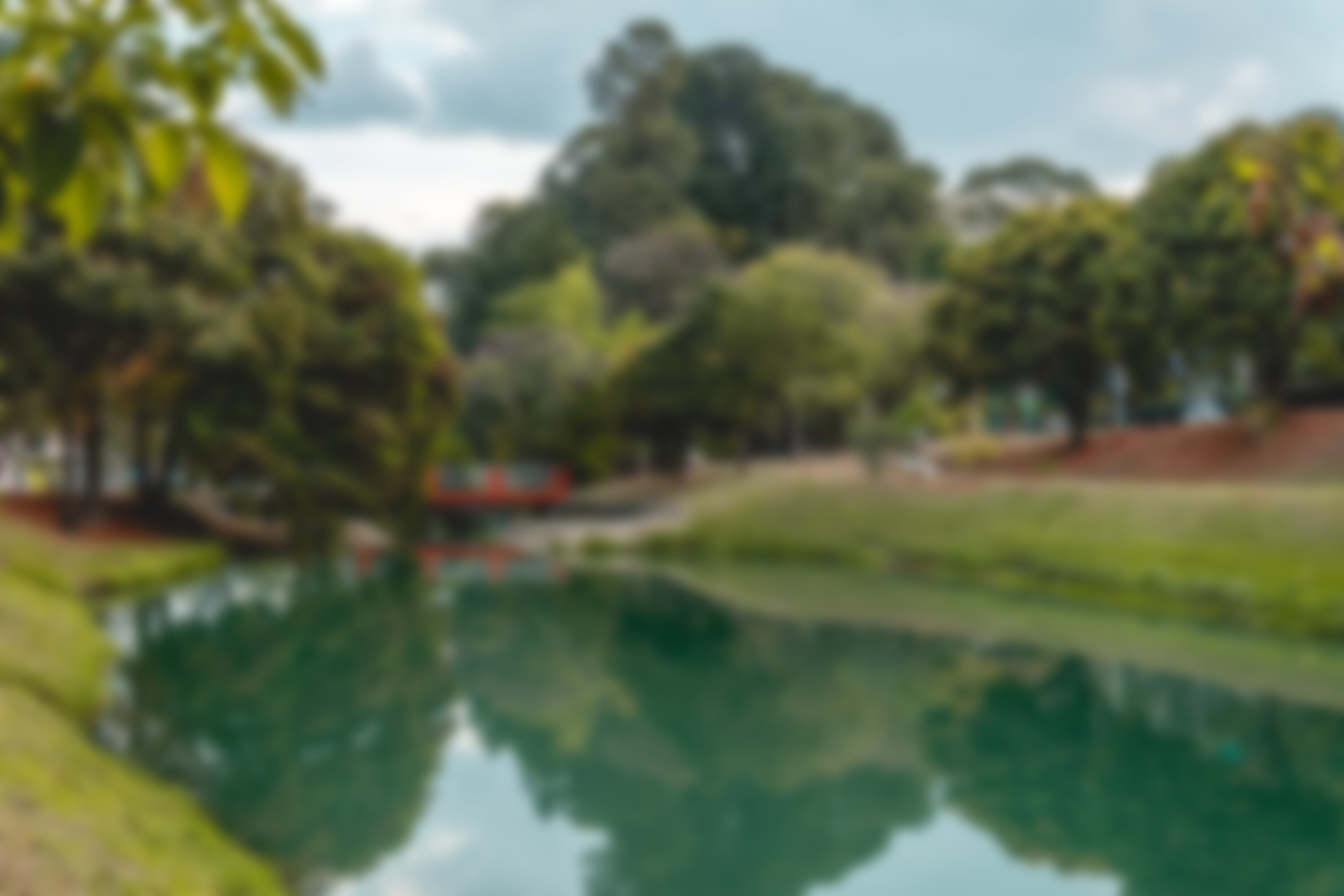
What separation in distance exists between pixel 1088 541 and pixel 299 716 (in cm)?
1579

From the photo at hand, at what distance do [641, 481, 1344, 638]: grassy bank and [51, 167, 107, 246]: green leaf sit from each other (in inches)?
761

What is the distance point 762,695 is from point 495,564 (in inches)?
739

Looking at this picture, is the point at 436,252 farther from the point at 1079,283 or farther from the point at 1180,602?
the point at 1180,602

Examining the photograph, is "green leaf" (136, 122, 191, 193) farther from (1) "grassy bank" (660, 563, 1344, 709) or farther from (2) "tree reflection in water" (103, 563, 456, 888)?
(1) "grassy bank" (660, 563, 1344, 709)

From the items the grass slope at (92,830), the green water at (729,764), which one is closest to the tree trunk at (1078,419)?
the green water at (729,764)

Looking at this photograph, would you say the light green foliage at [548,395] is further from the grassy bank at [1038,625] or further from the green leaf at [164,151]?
the green leaf at [164,151]

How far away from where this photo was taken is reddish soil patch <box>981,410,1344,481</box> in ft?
88.5

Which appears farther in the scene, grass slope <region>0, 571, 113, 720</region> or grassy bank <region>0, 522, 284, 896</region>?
grass slope <region>0, 571, 113, 720</region>

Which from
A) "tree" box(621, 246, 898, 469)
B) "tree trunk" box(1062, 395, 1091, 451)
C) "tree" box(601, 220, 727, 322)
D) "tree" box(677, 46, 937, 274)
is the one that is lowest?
"tree trunk" box(1062, 395, 1091, 451)

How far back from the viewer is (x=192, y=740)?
12922 mm

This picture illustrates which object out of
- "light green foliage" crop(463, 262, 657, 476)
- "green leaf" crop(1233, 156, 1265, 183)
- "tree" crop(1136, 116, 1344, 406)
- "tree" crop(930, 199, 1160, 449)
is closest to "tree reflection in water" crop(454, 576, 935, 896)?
"green leaf" crop(1233, 156, 1265, 183)

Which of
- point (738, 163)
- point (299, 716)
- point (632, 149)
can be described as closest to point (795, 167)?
point (738, 163)

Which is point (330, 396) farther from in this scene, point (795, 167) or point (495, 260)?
point (795, 167)

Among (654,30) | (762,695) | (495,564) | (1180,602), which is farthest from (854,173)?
(762,695)
